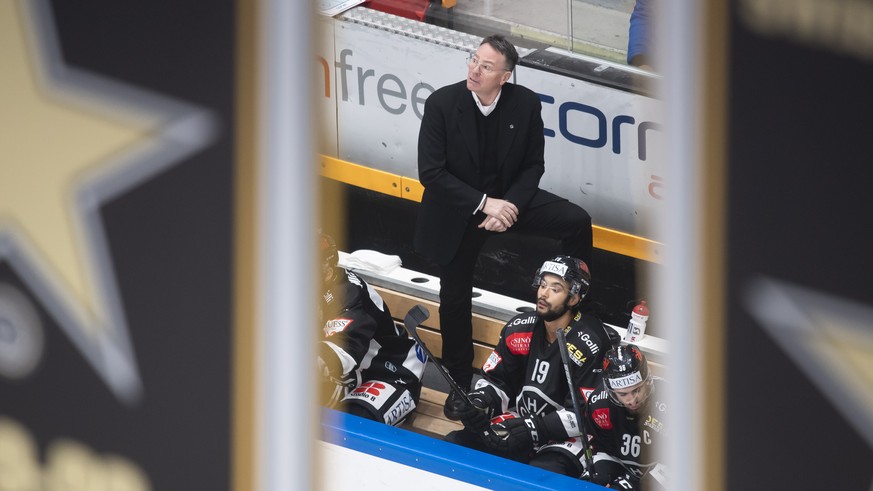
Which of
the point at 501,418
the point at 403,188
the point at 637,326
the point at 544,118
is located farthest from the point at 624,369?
the point at 403,188

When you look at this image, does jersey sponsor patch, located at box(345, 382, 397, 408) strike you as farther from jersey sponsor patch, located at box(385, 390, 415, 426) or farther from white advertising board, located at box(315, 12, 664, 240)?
white advertising board, located at box(315, 12, 664, 240)

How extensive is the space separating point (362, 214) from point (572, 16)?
127 centimetres

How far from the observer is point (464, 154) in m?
4.05

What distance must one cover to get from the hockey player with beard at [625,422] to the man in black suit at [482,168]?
1.75 feet

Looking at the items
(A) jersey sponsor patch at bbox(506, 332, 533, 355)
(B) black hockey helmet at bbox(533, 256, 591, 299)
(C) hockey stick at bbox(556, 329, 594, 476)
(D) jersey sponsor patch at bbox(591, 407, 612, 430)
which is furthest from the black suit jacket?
(D) jersey sponsor patch at bbox(591, 407, 612, 430)

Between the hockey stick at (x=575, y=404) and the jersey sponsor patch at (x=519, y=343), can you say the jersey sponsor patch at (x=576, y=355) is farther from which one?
the jersey sponsor patch at (x=519, y=343)

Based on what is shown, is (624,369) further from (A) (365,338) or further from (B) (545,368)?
(A) (365,338)

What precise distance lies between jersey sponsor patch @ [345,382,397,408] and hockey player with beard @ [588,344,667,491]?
69cm

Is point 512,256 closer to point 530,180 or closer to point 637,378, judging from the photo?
→ point 530,180

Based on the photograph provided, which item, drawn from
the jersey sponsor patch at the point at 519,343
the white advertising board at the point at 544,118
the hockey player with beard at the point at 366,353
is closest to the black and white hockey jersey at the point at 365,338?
the hockey player with beard at the point at 366,353

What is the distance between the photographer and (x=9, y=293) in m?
1.23

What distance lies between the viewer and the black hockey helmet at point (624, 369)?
362cm

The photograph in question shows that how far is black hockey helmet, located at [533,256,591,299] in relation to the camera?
3902 mm

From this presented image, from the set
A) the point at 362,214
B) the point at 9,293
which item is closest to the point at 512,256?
the point at 362,214
